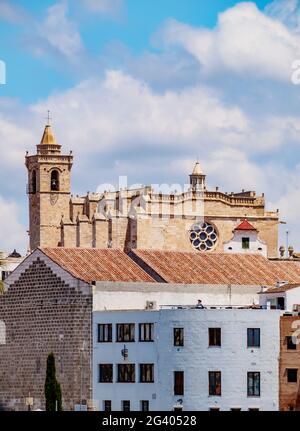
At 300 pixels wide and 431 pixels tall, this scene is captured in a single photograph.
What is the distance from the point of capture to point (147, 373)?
85.1 m

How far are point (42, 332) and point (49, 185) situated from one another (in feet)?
157

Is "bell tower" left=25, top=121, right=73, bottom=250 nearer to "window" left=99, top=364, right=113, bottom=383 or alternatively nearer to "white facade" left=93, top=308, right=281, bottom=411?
"window" left=99, top=364, right=113, bottom=383

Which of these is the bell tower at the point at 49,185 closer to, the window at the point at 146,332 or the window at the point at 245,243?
the window at the point at 245,243

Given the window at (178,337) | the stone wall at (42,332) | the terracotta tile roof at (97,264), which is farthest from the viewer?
the terracotta tile roof at (97,264)

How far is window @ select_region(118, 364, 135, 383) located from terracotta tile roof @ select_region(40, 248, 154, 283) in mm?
5098

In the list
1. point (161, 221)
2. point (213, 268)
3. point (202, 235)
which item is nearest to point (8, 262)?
point (161, 221)

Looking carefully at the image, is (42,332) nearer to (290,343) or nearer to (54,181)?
(290,343)

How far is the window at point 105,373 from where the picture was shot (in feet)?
283

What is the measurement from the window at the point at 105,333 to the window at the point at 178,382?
12.3ft

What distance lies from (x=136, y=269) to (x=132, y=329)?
7.92 metres

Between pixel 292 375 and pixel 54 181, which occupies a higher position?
pixel 54 181

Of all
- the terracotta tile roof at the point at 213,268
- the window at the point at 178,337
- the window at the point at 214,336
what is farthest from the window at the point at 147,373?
the terracotta tile roof at the point at 213,268
